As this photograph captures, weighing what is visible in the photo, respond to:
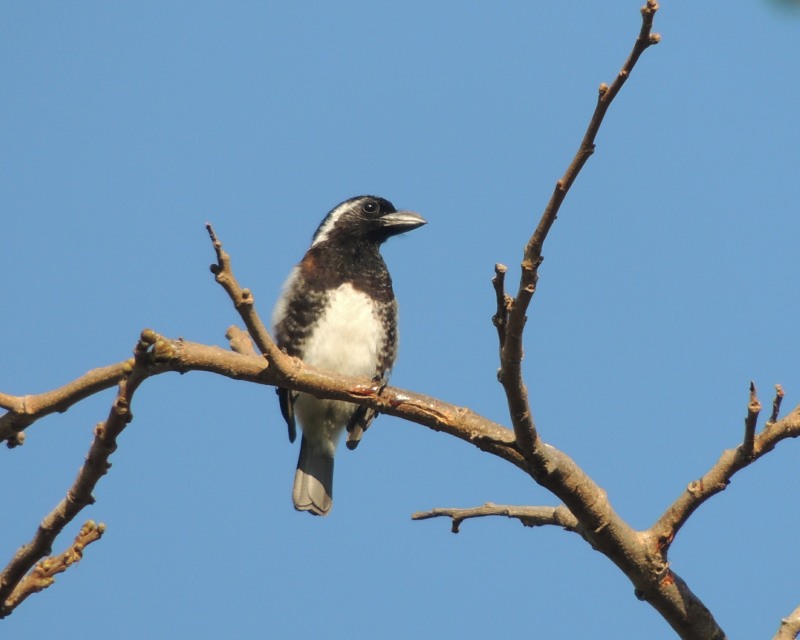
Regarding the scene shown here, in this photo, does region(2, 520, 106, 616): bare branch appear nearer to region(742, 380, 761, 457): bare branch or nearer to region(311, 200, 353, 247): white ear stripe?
region(742, 380, 761, 457): bare branch

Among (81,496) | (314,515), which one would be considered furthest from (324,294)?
(81,496)

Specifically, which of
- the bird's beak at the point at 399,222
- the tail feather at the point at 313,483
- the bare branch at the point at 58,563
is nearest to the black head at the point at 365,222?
the bird's beak at the point at 399,222

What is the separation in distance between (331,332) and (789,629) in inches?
129

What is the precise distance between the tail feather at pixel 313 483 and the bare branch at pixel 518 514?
2.41 m

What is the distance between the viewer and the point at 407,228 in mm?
6609

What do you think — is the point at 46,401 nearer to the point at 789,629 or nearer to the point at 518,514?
the point at 518,514

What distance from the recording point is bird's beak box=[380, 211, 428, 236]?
6.56 metres

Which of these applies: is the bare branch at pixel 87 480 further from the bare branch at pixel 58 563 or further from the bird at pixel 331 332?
the bird at pixel 331 332

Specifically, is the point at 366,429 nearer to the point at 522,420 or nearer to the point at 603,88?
the point at 522,420

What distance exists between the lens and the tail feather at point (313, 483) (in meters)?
5.96

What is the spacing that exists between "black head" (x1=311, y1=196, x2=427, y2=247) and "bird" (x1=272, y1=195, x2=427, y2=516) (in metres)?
0.01

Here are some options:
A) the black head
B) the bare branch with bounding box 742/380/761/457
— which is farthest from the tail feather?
the bare branch with bounding box 742/380/761/457

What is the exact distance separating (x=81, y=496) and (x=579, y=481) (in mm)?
1369

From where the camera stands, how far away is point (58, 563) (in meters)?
2.86
